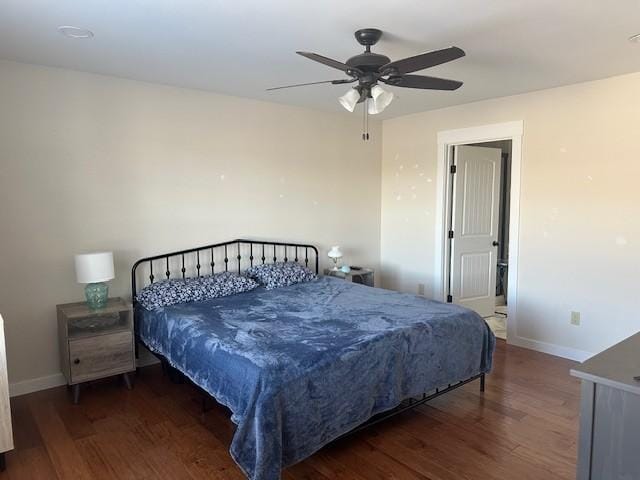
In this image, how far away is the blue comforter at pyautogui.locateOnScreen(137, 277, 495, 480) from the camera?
84.9 inches

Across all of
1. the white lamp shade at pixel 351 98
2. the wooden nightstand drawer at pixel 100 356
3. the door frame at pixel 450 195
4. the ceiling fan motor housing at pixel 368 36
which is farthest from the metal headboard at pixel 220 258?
the ceiling fan motor housing at pixel 368 36

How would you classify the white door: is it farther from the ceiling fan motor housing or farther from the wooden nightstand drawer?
the wooden nightstand drawer

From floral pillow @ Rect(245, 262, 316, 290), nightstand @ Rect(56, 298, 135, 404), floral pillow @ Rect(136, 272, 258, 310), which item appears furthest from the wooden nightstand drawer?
floral pillow @ Rect(245, 262, 316, 290)

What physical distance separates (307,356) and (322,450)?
2.26ft

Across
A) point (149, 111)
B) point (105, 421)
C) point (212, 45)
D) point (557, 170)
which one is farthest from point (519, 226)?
point (105, 421)

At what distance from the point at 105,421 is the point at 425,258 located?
12.3 ft

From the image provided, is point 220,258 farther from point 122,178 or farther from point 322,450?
point 322,450

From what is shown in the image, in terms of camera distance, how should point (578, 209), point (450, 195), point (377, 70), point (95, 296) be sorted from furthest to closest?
1. point (450, 195)
2. point (578, 209)
3. point (95, 296)
4. point (377, 70)

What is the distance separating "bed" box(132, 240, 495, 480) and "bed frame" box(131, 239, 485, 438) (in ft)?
0.11

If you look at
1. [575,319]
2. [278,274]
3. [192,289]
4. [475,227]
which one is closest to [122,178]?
[192,289]

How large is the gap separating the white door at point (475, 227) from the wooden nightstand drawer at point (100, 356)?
356cm

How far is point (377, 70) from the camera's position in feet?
8.29

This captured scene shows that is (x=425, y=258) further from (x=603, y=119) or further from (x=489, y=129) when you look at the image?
(x=603, y=119)

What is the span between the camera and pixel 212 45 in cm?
289
